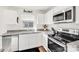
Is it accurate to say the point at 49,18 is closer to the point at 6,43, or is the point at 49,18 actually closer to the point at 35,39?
the point at 35,39

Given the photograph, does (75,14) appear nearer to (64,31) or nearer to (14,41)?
(64,31)

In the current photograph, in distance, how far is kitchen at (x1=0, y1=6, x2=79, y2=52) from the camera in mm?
632

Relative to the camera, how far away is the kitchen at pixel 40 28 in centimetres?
63

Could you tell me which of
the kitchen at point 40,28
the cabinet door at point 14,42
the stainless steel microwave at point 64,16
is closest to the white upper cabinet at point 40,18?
the kitchen at point 40,28

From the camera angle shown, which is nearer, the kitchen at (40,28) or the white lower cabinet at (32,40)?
the kitchen at (40,28)

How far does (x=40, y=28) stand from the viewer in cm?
74

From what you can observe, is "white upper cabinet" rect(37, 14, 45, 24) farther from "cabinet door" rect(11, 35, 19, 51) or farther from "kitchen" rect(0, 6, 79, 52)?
"cabinet door" rect(11, 35, 19, 51)

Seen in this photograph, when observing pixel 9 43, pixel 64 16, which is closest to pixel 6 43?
pixel 9 43

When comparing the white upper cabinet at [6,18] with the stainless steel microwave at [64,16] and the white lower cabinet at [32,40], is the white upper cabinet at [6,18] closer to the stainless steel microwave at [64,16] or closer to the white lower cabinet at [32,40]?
the white lower cabinet at [32,40]

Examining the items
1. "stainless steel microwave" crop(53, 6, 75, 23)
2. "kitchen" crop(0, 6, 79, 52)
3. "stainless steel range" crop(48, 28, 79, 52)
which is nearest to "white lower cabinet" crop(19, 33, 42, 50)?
"kitchen" crop(0, 6, 79, 52)

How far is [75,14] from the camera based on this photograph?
674 millimetres
